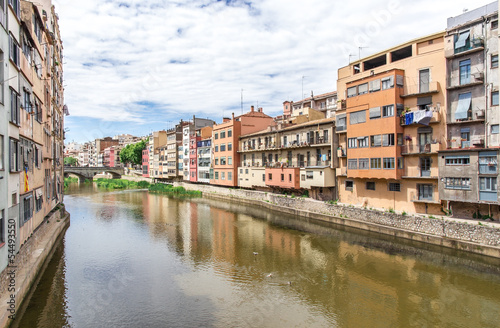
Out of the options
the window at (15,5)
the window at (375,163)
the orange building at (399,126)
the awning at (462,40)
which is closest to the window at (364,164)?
the orange building at (399,126)

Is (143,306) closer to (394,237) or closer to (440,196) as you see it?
(394,237)

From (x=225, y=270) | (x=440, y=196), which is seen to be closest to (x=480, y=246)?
(x=440, y=196)

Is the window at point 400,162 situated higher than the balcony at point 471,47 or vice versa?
the balcony at point 471,47

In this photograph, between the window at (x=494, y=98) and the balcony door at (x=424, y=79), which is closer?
the window at (x=494, y=98)

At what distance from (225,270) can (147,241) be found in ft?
33.5

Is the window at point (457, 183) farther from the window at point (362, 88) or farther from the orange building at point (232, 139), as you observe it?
the orange building at point (232, 139)

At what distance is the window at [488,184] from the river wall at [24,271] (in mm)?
26720

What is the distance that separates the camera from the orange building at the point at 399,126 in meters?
25.8

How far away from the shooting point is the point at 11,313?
11.9 metres

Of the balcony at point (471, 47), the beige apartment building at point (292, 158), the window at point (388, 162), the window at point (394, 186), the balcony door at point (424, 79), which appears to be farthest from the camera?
the beige apartment building at point (292, 158)

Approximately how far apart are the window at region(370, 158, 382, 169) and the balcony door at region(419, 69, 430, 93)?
261 inches

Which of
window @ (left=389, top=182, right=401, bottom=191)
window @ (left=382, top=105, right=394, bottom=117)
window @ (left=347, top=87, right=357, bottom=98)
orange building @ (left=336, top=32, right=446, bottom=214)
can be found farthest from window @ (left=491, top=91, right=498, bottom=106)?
window @ (left=347, top=87, right=357, bottom=98)

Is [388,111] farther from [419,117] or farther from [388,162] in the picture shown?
[388,162]

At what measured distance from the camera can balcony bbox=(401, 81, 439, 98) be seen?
25.4 metres
